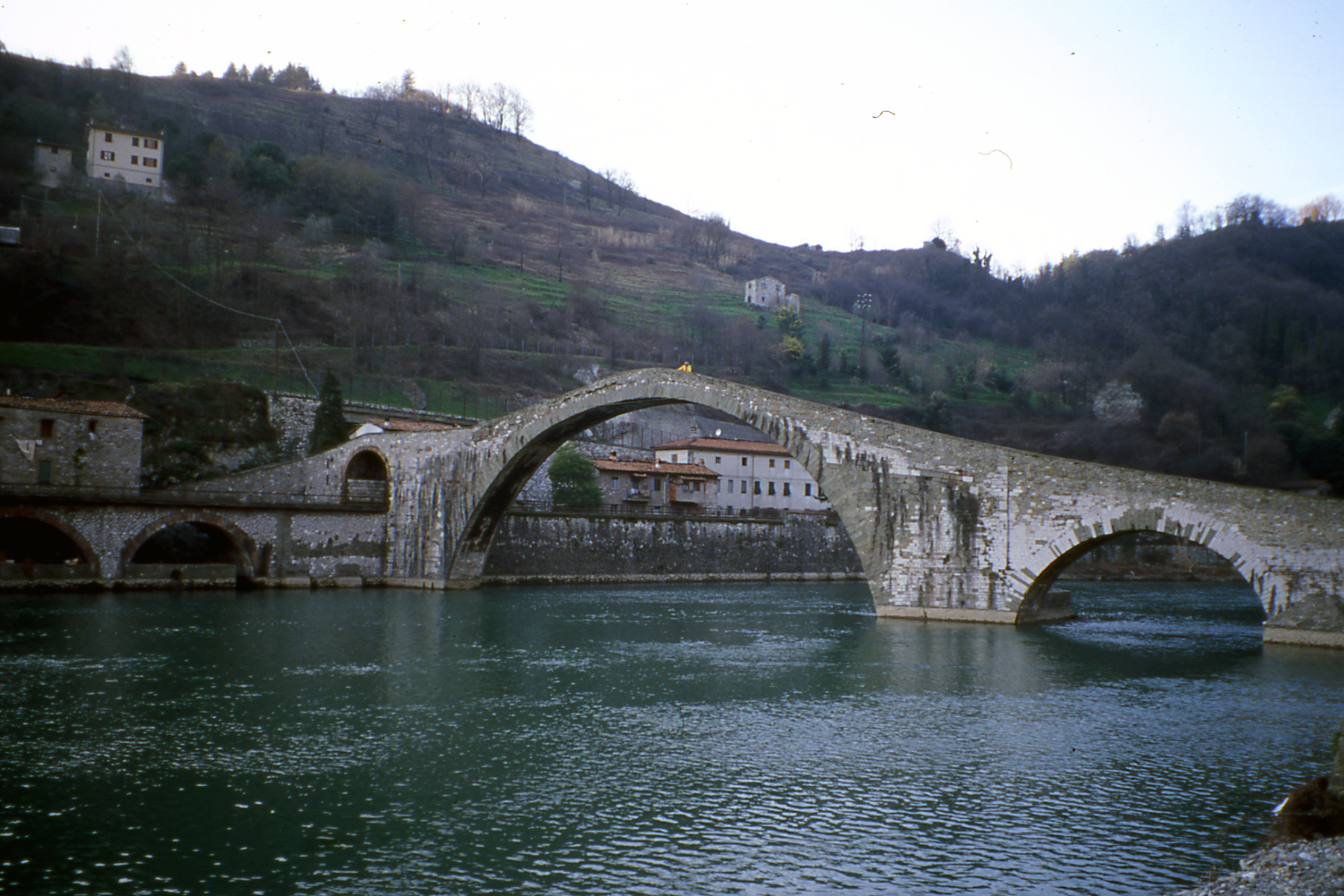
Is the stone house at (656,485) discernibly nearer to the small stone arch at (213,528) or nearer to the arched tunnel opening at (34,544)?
the small stone arch at (213,528)

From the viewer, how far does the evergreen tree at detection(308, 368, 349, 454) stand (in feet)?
129

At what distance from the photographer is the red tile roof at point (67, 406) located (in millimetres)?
27078

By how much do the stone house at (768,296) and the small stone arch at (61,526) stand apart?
77407 millimetres

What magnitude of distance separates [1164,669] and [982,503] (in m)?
5.25

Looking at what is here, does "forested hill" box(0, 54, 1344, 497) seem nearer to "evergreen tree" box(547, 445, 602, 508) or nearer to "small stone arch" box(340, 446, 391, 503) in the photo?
"small stone arch" box(340, 446, 391, 503)

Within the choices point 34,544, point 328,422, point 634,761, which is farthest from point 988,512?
point 328,422

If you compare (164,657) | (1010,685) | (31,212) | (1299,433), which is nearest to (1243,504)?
(1010,685)

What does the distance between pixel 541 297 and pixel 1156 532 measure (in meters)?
66.0

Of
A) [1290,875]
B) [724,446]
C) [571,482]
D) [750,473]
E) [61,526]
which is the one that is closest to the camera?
[1290,875]

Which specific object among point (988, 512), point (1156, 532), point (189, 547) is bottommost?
point (189, 547)

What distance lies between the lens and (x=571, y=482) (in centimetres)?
4106

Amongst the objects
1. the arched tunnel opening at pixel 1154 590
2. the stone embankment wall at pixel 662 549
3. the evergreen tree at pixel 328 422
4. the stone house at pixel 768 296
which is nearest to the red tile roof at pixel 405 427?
the evergreen tree at pixel 328 422

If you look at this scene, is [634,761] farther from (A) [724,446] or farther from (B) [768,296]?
(B) [768,296]

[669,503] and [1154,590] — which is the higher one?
[669,503]
